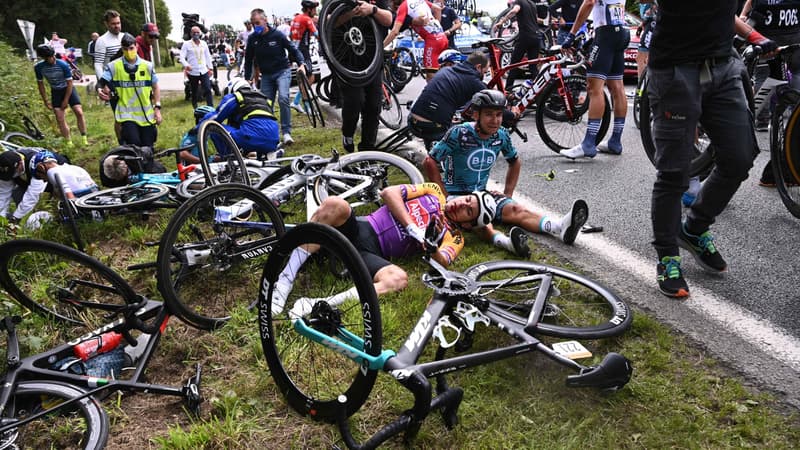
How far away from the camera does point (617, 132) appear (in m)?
6.28

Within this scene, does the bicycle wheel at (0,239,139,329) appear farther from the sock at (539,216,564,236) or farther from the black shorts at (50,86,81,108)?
the black shorts at (50,86,81,108)

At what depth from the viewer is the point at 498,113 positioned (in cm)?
439

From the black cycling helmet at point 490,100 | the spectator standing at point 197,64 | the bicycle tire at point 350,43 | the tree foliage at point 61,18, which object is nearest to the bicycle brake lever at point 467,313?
the black cycling helmet at point 490,100

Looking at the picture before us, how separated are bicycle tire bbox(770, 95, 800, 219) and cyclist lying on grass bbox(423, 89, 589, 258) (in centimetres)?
153

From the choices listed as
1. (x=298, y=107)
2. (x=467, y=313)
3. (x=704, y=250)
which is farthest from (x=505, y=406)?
(x=298, y=107)

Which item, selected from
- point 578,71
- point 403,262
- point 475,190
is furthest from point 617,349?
point 578,71

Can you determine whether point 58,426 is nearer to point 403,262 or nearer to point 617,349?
point 403,262

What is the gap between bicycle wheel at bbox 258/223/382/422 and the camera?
2.10 metres

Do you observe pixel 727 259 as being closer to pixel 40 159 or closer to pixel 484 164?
pixel 484 164

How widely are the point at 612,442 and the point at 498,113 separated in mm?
2824

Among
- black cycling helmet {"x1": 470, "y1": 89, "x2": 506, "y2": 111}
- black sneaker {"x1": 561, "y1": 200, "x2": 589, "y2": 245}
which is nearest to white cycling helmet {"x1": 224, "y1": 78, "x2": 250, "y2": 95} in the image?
black cycling helmet {"x1": 470, "y1": 89, "x2": 506, "y2": 111}

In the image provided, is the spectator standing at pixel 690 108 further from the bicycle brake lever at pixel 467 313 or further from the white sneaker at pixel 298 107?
the white sneaker at pixel 298 107

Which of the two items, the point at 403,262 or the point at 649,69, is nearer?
the point at 649,69

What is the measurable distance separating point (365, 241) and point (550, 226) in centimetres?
155
